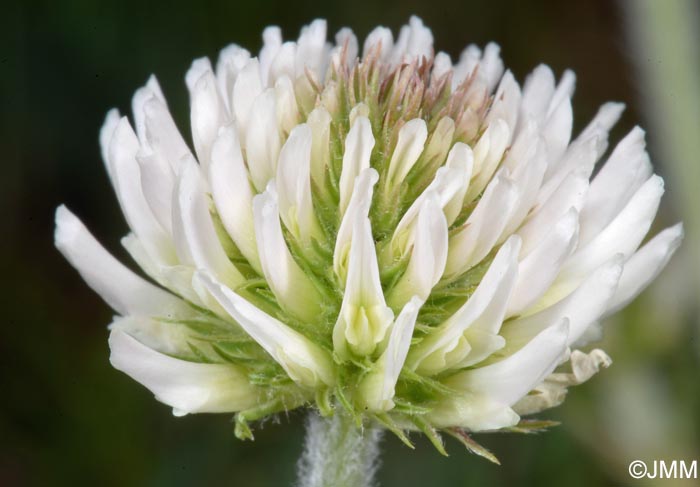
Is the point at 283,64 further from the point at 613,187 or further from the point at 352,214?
the point at 613,187

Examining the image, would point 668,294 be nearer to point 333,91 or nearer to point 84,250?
point 333,91

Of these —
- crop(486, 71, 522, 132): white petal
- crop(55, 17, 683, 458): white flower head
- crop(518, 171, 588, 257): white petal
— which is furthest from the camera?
crop(486, 71, 522, 132): white petal

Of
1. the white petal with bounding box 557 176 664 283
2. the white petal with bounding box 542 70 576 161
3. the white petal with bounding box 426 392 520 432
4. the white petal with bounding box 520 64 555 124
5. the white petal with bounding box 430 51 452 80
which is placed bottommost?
the white petal with bounding box 426 392 520 432

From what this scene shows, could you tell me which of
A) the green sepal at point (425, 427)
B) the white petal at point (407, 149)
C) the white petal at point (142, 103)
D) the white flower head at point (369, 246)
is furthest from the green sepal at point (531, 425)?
the white petal at point (142, 103)

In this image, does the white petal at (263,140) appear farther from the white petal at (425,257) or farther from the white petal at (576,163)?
the white petal at (576,163)

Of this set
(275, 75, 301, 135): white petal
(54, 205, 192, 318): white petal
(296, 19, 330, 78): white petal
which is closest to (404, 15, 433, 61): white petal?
(296, 19, 330, 78): white petal

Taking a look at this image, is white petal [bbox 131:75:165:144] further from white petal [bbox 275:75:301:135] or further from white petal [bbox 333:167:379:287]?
white petal [bbox 333:167:379:287]

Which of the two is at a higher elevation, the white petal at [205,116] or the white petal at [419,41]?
the white petal at [419,41]
